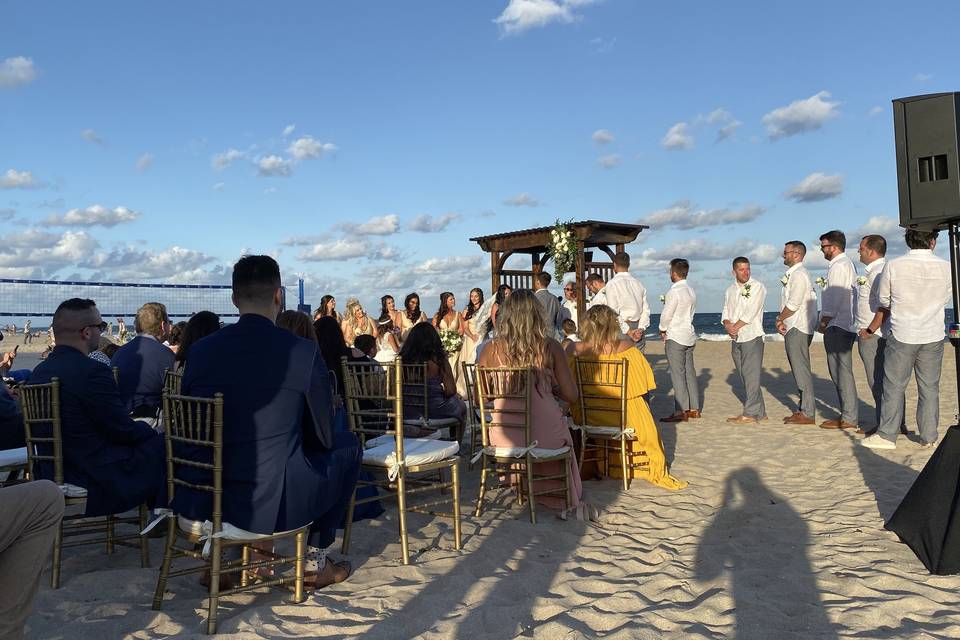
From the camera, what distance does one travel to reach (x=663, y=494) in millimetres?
5391

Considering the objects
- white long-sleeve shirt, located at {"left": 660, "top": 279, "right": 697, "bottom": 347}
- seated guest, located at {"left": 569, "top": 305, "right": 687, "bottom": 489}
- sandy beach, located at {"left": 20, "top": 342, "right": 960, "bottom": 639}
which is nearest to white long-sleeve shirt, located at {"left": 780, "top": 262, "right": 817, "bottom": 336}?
white long-sleeve shirt, located at {"left": 660, "top": 279, "right": 697, "bottom": 347}

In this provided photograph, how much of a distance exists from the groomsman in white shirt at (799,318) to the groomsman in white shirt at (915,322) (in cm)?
146

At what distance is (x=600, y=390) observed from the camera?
5656 millimetres

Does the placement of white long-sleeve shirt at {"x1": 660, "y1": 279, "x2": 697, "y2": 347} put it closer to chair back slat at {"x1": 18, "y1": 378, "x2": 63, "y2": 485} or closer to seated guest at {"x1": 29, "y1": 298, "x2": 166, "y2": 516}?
seated guest at {"x1": 29, "y1": 298, "x2": 166, "y2": 516}

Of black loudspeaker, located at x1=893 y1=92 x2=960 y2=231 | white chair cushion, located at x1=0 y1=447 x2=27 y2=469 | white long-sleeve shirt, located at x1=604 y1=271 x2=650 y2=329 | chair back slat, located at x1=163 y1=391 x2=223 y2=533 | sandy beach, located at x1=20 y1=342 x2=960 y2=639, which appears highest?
black loudspeaker, located at x1=893 y1=92 x2=960 y2=231

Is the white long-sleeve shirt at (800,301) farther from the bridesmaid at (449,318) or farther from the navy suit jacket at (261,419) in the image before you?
the navy suit jacket at (261,419)

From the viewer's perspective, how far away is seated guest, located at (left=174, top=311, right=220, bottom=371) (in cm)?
470

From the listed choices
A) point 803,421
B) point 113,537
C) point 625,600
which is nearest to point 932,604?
point 625,600

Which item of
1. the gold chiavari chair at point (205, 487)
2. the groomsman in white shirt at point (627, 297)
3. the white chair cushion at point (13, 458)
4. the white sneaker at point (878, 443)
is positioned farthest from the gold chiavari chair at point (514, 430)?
the groomsman in white shirt at point (627, 297)

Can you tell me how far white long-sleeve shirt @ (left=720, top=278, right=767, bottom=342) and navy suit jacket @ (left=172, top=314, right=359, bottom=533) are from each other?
6.39m

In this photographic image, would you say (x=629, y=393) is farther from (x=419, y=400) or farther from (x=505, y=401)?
(x=419, y=400)

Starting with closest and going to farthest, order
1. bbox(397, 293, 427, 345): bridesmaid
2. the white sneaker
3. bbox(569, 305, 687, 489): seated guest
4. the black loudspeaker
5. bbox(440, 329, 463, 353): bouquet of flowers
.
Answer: the black loudspeaker < bbox(569, 305, 687, 489): seated guest < the white sneaker < bbox(440, 329, 463, 353): bouquet of flowers < bbox(397, 293, 427, 345): bridesmaid

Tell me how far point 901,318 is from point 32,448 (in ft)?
21.4

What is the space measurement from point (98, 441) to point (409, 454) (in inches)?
61.5
